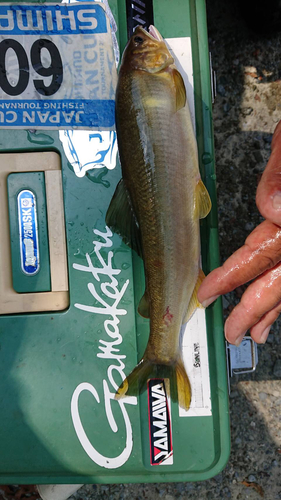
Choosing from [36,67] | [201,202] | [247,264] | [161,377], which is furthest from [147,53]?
[161,377]

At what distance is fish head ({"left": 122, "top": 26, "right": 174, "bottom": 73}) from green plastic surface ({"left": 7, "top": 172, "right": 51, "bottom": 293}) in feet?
1.75

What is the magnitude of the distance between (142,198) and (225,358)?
73cm

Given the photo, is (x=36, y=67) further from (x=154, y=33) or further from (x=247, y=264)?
(x=247, y=264)

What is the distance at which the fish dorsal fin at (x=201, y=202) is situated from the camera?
1359 mm

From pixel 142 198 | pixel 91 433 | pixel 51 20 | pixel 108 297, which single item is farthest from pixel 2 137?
pixel 91 433

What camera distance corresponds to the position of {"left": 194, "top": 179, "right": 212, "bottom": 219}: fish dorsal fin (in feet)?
4.46

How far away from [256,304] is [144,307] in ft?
1.59

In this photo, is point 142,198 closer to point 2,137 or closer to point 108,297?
point 108,297

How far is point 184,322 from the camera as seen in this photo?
1460 millimetres

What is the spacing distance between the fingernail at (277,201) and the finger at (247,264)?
0.59 feet

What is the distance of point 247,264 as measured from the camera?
4.63 ft

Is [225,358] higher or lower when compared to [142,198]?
lower

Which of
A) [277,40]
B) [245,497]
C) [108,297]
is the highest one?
[277,40]

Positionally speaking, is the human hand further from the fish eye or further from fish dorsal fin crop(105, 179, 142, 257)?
the fish eye
